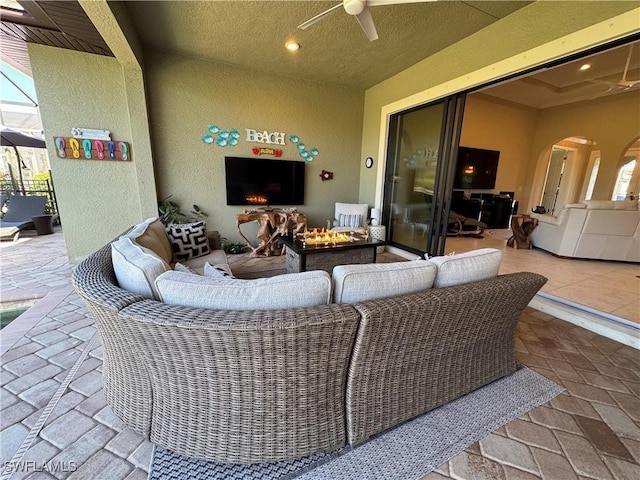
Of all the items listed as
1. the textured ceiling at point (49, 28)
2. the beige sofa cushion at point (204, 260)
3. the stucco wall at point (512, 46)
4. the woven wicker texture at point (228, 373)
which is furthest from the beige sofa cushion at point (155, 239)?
the stucco wall at point (512, 46)

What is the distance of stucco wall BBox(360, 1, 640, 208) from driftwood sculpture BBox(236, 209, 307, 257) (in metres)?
2.42

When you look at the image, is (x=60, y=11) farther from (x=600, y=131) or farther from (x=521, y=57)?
(x=600, y=131)

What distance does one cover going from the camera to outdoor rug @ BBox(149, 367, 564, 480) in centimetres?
115

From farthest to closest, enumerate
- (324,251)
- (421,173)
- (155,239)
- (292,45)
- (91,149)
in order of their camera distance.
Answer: (421,173), (91,149), (292,45), (324,251), (155,239)

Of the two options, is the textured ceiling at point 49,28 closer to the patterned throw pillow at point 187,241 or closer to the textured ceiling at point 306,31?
the textured ceiling at point 306,31

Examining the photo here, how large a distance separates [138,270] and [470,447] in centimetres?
178

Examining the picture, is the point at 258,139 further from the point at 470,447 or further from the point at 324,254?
the point at 470,447

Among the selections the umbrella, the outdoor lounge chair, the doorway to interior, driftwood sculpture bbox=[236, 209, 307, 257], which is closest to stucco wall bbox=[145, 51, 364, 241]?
driftwood sculpture bbox=[236, 209, 307, 257]

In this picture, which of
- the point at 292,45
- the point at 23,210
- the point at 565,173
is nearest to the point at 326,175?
the point at 292,45

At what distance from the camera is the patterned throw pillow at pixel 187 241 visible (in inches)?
107

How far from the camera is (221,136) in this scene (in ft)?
14.0

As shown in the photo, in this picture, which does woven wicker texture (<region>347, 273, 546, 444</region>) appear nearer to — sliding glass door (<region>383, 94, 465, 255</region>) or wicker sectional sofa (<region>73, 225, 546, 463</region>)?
wicker sectional sofa (<region>73, 225, 546, 463</region>)

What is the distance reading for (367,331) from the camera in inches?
42.1

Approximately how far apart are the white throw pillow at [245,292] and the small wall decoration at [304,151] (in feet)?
13.3
